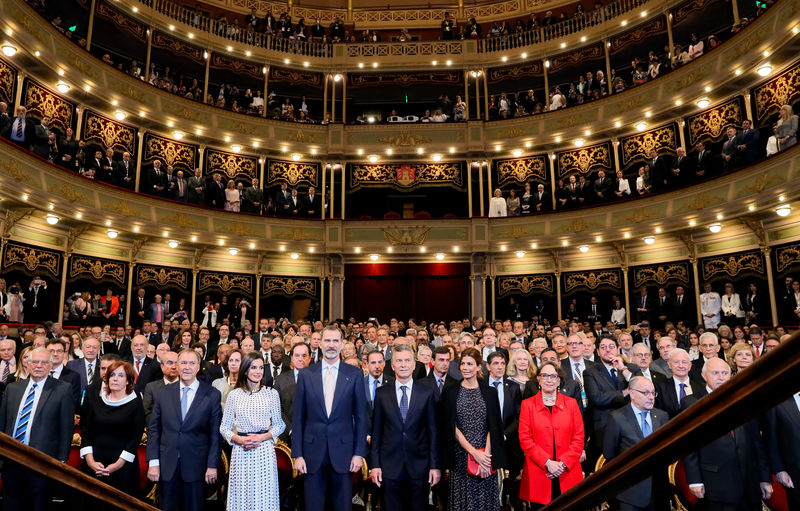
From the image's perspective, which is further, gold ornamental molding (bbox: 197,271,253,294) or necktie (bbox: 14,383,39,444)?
gold ornamental molding (bbox: 197,271,253,294)

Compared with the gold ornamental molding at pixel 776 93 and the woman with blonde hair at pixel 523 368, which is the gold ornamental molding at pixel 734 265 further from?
the woman with blonde hair at pixel 523 368

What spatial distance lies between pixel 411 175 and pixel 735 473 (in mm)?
14064

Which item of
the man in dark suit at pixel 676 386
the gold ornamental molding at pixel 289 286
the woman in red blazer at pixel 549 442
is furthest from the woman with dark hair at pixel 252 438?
Result: the gold ornamental molding at pixel 289 286

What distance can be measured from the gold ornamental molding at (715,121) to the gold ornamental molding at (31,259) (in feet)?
50.0

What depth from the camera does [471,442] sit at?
3785 millimetres

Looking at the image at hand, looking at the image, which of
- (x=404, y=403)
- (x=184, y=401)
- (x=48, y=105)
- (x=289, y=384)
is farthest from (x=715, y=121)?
(x=48, y=105)

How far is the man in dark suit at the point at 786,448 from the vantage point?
315cm

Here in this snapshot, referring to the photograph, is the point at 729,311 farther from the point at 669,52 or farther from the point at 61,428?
the point at 61,428

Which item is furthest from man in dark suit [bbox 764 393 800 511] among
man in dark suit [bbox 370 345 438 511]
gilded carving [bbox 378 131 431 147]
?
gilded carving [bbox 378 131 431 147]

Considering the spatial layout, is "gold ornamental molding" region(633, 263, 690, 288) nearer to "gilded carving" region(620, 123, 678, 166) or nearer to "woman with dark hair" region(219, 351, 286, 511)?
"gilded carving" region(620, 123, 678, 166)

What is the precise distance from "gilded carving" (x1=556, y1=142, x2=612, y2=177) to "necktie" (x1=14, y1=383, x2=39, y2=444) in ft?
47.7

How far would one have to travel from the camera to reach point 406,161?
16609mm

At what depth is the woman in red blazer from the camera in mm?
3615

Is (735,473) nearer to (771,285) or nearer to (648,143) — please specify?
(771,285)
